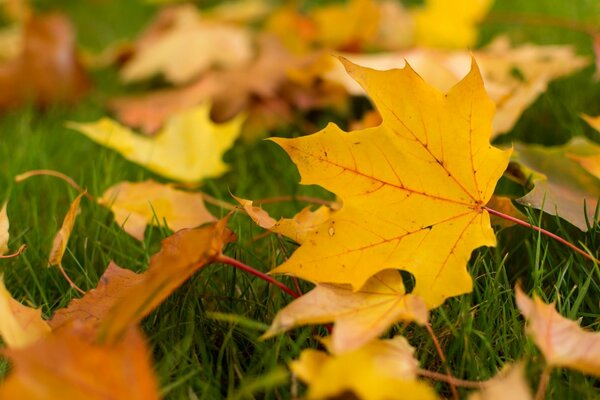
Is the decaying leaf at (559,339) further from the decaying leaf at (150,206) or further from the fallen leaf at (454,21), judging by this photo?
the fallen leaf at (454,21)

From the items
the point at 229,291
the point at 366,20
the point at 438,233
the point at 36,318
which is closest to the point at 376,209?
the point at 438,233

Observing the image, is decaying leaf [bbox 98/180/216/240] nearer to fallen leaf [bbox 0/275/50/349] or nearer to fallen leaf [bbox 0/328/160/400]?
fallen leaf [bbox 0/275/50/349]

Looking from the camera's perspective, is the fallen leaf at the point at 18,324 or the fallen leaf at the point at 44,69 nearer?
the fallen leaf at the point at 18,324

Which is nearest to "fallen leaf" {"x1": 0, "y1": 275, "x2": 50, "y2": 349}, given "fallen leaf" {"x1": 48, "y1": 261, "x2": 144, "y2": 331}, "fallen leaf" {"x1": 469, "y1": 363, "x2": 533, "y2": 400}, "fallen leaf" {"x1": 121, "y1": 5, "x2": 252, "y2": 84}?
"fallen leaf" {"x1": 48, "y1": 261, "x2": 144, "y2": 331}

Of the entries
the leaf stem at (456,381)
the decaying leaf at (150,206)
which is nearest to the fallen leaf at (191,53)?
the decaying leaf at (150,206)

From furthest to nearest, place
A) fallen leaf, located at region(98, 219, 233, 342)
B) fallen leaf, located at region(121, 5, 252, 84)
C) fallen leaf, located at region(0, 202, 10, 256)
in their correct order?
1. fallen leaf, located at region(121, 5, 252, 84)
2. fallen leaf, located at region(0, 202, 10, 256)
3. fallen leaf, located at region(98, 219, 233, 342)

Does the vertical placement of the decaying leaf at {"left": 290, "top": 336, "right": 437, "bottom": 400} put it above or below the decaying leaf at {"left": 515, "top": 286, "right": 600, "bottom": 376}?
above

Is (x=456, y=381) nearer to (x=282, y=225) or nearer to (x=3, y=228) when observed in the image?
(x=282, y=225)
